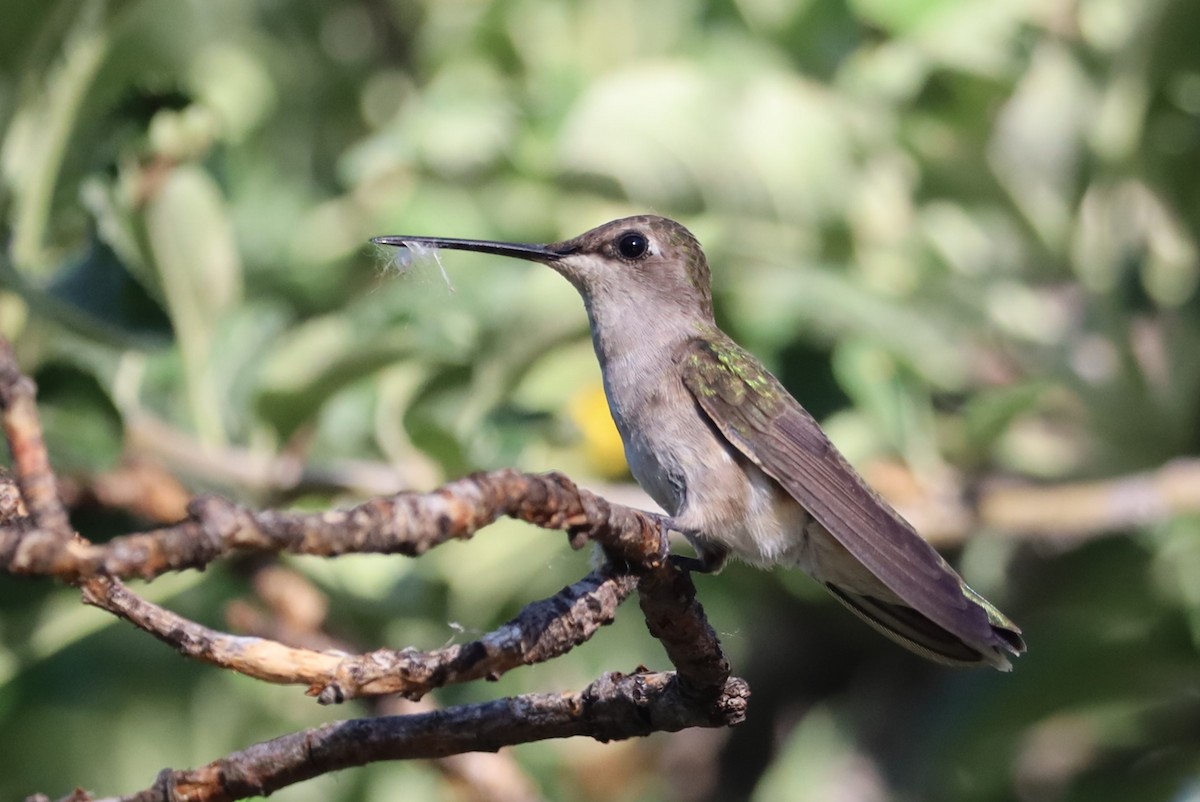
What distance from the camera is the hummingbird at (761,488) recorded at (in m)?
2.47

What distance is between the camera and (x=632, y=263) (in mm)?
3262

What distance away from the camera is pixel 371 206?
13.7ft

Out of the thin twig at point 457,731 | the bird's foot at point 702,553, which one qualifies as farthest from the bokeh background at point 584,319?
the thin twig at point 457,731

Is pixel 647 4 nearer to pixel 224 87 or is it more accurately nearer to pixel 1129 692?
pixel 224 87

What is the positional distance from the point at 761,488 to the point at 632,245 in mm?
784

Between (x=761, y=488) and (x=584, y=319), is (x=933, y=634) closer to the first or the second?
(x=761, y=488)

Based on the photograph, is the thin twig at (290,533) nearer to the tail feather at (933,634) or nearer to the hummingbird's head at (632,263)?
the tail feather at (933,634)

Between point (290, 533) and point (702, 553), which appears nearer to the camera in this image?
point (290, 533)

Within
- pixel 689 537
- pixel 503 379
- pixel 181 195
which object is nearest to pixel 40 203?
pixel 181 195

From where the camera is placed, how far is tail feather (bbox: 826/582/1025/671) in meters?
2.43

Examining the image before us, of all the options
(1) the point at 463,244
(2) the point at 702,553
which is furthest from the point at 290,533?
(1) the point at 463,244

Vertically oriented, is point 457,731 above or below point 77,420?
below

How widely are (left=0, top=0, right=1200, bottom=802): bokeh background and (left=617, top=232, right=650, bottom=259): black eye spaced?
0.83 ft

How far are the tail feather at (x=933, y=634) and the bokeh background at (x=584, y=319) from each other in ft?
2.45
